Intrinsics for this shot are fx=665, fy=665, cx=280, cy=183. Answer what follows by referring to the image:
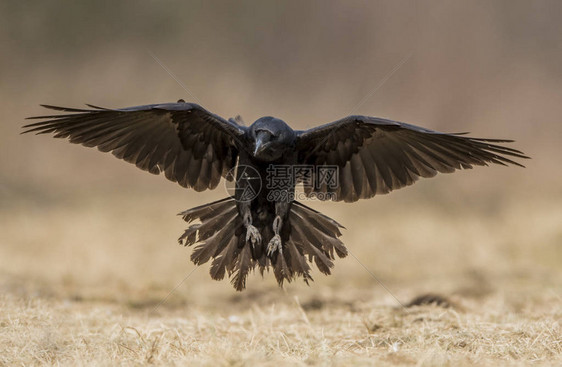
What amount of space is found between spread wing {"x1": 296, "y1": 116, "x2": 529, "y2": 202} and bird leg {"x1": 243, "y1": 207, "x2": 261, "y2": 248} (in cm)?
66

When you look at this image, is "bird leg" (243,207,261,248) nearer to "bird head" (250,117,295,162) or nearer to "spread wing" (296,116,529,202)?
"bird head" (250,117,295,162)

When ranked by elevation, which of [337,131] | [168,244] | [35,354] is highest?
[337,131]

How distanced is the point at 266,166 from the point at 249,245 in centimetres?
72

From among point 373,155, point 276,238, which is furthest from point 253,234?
point 373,155

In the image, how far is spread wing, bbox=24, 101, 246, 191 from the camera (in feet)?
17.4

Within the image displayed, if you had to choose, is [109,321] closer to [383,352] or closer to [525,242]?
[383,352]

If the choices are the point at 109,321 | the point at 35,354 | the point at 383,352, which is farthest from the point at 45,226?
the point at 383,352

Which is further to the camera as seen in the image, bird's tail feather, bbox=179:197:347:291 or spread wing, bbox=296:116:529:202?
bird's tail feather, bbox=179:197:347:291

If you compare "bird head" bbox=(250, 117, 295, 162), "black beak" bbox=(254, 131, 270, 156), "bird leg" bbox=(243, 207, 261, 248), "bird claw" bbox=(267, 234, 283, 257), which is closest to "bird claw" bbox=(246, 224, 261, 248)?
"bird leg" bbox=(243, 207, 261, 248)

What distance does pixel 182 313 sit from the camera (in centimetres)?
695

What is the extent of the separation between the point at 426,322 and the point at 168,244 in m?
6.46

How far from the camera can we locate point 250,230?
5.46 meters

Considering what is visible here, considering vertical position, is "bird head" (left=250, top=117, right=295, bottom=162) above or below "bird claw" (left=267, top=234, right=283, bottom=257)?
above

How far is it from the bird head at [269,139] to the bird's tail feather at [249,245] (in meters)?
0.67
